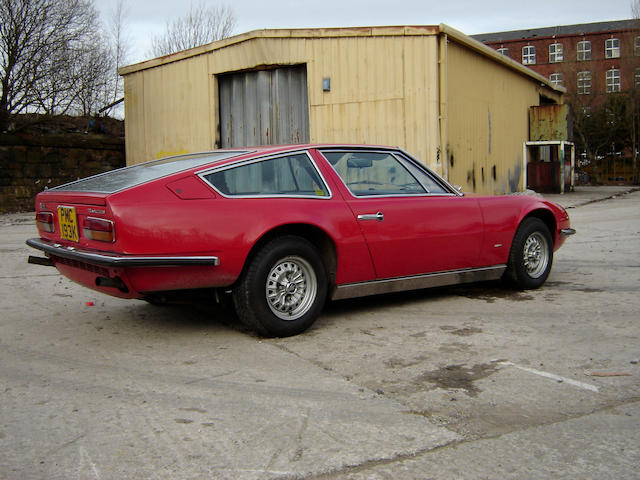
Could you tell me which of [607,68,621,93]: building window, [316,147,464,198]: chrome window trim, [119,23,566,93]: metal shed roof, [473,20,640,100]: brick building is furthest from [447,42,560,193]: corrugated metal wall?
[607,68,621,93]: building window

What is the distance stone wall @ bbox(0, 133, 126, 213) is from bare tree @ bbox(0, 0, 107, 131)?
95 centimetres

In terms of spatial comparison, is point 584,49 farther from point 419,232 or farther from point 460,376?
point 460,376

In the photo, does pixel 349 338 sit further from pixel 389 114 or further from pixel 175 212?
pixel 389 114

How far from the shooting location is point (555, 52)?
190 ft

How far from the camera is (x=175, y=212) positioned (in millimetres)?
3779

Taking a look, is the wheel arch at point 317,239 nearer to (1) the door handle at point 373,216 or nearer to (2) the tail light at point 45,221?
(1) the door handle at point 373,216

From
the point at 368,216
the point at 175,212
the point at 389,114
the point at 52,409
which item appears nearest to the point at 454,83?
the point at 389,114

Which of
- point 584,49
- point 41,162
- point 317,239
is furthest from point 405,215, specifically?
point 584,49

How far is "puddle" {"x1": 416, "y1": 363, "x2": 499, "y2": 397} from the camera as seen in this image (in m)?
3.23

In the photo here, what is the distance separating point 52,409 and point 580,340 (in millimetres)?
3121

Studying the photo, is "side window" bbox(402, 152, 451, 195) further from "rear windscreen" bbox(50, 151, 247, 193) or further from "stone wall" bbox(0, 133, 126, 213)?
"stone wall" bbox(0, 133, 126, 213)

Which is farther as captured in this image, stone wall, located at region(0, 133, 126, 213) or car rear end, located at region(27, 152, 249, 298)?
stone wall, located at region(0, 133, 126, 213)

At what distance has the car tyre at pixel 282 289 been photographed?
402 centimetres

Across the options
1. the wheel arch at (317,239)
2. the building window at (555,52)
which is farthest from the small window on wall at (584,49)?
the wheel arch at (317,239)
